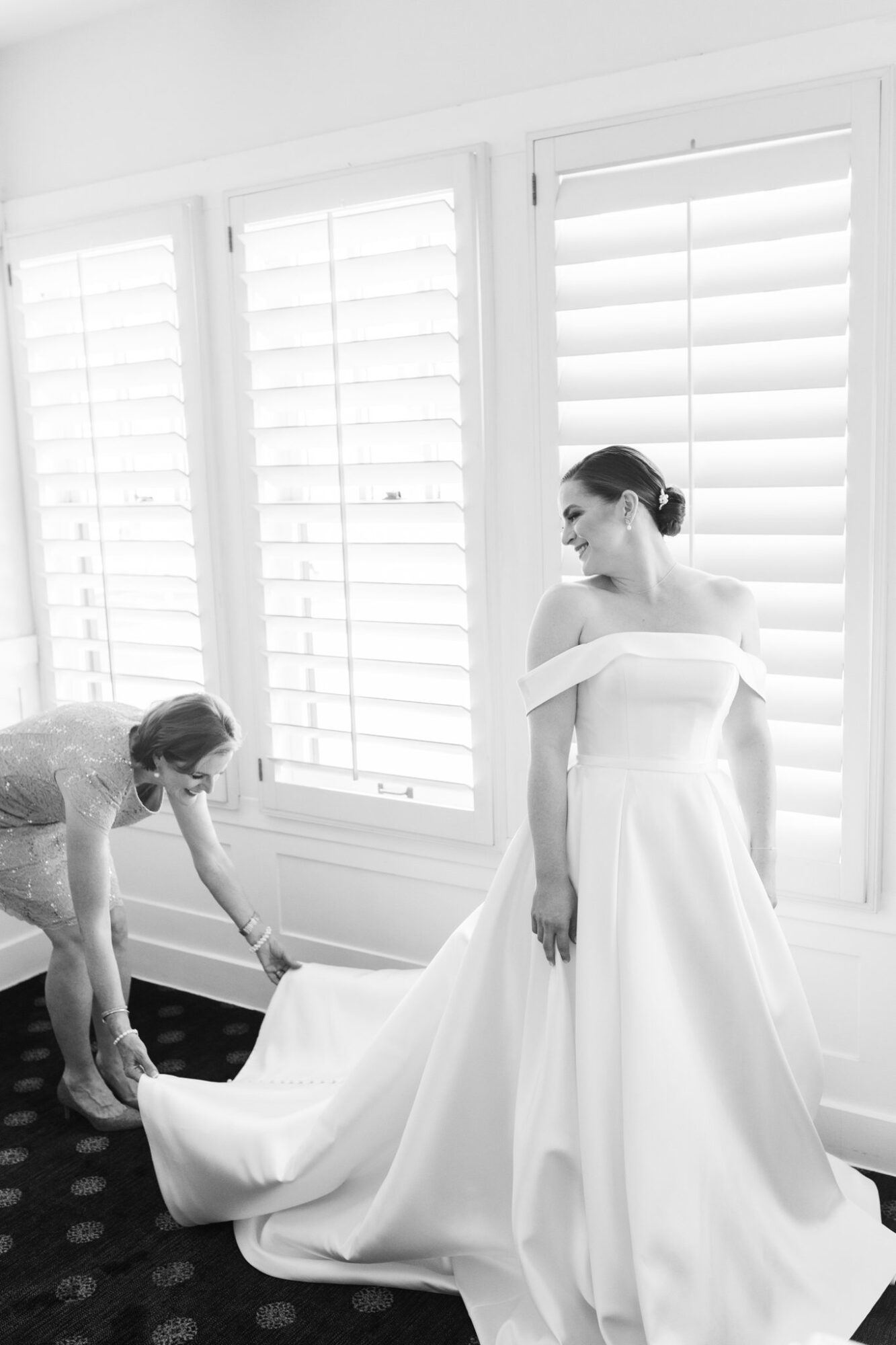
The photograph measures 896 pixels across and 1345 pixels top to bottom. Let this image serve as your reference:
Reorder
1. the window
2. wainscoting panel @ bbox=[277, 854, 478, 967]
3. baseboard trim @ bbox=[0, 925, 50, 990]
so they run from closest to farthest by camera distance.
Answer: the window
wainscoting panel @ bbox=[277, 854, 478, 967]
baseboard trim @ bbox=[0, 925, 50, 990]

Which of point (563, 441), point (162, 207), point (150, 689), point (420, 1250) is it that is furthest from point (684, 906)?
point (162, 207)

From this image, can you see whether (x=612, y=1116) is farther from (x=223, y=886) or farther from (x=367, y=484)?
(x=367, y=484)

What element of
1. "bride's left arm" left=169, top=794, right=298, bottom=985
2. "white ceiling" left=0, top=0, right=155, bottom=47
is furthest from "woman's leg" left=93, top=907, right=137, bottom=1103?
"white ceiling" left=0, top=0, right=155, bottom=47

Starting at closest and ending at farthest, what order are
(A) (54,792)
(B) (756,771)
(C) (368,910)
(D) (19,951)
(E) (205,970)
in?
(B) (756,771) → (A) (54,792) → (C) (368,910) → (E) (205,970) → (D) (19,951)

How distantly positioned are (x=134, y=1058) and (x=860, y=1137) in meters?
1.57

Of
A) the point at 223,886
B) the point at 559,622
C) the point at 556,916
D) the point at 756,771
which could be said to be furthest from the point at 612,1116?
the point at 223,886

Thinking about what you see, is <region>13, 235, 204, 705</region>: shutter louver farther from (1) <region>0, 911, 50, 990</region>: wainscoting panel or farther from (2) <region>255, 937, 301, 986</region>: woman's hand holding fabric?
(2) <region>255, 937, 301, 986</region>: woman's hand holding fabric

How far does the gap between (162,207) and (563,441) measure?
139 centimetres

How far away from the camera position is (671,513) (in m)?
2.21

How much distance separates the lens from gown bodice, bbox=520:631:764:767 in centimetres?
210

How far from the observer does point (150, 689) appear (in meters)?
3.55

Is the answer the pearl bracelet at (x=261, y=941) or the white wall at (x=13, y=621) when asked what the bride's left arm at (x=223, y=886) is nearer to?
the pearl bracelet at (x=261, y=941)

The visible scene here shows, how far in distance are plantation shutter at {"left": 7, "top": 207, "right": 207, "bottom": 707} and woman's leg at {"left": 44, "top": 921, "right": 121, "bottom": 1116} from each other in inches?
34.3

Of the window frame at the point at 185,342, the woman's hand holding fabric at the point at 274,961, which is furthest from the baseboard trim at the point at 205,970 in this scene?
the window frame at the point at 185,342
